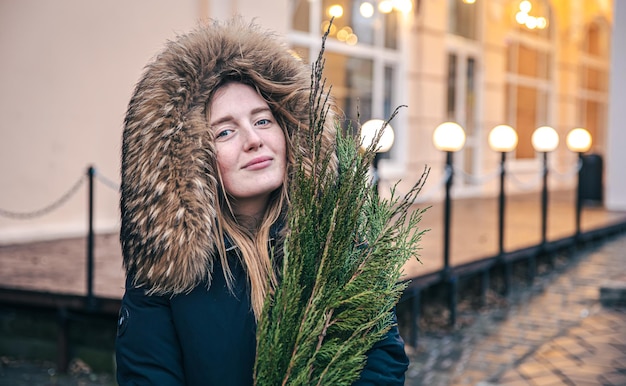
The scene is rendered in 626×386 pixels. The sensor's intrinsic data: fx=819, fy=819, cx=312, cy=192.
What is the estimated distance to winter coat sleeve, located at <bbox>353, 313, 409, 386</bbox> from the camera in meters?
1.93

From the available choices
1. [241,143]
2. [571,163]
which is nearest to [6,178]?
[241,143]

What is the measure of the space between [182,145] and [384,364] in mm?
717

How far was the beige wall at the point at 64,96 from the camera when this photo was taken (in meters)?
7.46

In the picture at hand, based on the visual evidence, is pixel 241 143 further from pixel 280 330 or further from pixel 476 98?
pixel 476 98

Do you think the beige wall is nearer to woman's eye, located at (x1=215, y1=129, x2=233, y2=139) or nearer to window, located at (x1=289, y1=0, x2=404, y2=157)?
window, located at (x1=289, y1=0, x2=404, y2=157)

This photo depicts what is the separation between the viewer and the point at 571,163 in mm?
20781

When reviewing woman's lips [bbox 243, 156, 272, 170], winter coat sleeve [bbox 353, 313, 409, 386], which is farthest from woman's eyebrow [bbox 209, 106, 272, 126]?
winter coat sleeve [bbox 353, 313, 409, 386]

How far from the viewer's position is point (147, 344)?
1.93 meters

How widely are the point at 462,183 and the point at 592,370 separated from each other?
10.2 meters

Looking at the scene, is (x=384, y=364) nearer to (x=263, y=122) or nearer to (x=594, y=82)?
(x=263, y=122)

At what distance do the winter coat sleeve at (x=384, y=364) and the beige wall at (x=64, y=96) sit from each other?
5.61 meters

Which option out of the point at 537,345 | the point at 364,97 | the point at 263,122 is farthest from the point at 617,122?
the point at 263,122

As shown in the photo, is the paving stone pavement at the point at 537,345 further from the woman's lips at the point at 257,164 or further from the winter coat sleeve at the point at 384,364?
the woman's lips at the point at 257,164

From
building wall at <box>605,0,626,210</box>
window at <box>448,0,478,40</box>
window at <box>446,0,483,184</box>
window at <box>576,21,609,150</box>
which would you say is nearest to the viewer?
building wall at <box>605,0,626,210</box>
